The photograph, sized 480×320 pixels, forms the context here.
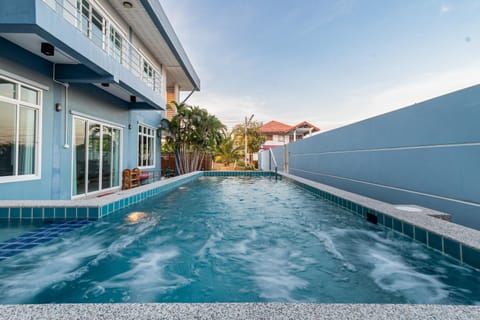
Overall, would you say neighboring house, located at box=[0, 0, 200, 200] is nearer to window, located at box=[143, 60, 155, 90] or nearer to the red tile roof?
window, located at box=[143, 60, 155, 90]

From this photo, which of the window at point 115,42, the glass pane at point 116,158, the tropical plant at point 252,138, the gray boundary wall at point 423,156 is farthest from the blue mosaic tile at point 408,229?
the tropical plant at point 252,138

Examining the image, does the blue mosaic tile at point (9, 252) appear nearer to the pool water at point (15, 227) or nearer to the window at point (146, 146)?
the pool water at point (15, 227)

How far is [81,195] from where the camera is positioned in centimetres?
677

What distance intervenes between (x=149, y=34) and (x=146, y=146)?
4743 mm

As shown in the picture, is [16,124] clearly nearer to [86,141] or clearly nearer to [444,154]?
[86,141]

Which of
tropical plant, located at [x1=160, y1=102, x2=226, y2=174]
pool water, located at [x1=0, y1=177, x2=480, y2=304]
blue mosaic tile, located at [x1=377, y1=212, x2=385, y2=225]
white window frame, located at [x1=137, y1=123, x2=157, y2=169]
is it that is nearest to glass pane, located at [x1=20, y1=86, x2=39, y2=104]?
pool water, located at [x1=0, y1=177, x2=480, y2=304]

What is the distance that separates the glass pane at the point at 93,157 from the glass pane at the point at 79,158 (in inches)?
9.9

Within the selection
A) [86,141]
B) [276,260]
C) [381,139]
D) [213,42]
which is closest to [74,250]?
[276,260]

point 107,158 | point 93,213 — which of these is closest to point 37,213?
point 93,213

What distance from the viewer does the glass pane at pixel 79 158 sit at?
21.4ft

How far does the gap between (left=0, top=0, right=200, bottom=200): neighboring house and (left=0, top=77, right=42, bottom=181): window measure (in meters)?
0.02

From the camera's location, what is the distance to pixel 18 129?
479cm

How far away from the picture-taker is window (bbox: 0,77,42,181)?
4547 millimetres

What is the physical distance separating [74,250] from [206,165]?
1317 cm
